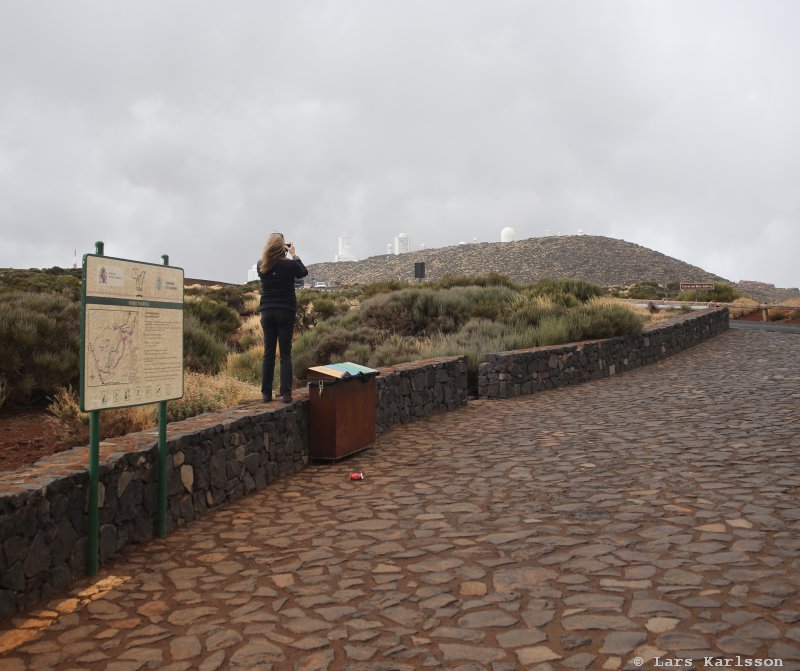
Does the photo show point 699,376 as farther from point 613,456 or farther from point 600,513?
point 600,513

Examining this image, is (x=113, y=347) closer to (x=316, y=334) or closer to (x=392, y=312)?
(x=316, y=334)

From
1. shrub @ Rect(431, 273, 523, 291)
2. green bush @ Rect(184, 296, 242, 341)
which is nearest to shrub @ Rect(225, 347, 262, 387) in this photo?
green bush @ Rect(184, 296, 242, 341)

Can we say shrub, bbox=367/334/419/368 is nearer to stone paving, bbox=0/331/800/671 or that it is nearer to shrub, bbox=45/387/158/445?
stone paving, bbox=0/331/800/671

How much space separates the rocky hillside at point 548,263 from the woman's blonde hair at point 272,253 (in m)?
63.4

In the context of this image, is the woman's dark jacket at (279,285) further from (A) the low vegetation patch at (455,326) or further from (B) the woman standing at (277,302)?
(A) the low vegetation patch at (455,326)

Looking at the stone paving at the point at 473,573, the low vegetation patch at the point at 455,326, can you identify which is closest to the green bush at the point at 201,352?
the low vegetation patch at the point at 455,326

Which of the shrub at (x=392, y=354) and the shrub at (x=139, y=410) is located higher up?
the shrub at (x=392, y=354)

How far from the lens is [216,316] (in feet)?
76.9

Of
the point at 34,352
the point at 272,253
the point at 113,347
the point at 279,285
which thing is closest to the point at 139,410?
the point at 279,285

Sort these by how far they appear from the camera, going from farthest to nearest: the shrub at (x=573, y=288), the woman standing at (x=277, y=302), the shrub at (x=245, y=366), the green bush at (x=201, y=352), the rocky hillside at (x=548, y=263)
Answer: the rocky hillside at (x=548, y=263)
the shrub at (x=573, y=288)
the shrub at (x=245, y=366)
the green bush at (x=201, y=352)
the woman standing at (x=277, y=302)

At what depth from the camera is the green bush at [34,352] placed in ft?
31.5

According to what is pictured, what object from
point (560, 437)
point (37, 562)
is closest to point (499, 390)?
point (560, 437)

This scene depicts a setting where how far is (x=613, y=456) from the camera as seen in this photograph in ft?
26.1

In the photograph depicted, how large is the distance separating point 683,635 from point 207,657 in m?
2.45
